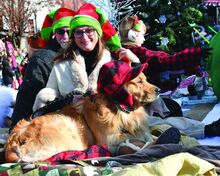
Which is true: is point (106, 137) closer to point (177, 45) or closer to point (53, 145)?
point (53, 145)

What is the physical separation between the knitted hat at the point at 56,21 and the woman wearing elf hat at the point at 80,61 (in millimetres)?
453

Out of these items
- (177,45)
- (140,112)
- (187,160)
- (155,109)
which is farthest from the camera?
(177,45)

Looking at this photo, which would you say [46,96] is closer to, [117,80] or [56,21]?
[117,80]

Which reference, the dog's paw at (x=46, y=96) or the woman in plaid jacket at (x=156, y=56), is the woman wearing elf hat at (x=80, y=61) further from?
the woman in plaid jacket at (x=156, y=56)

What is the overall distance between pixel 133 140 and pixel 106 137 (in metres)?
0.21

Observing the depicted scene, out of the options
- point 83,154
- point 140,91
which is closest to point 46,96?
point 83,154

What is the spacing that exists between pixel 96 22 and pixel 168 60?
1050mm

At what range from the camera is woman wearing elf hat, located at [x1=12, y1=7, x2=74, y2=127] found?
386cm

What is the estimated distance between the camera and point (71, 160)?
8.97 ft

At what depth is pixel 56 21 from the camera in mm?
4062

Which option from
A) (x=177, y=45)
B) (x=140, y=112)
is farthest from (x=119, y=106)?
(x=177, y=45)

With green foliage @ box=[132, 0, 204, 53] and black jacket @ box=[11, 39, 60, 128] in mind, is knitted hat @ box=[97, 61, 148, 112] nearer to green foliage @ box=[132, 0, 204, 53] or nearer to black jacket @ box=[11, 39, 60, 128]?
black jacket @ box=[11, 39, 60, 128]

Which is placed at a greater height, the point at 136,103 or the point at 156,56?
the point at 156,56

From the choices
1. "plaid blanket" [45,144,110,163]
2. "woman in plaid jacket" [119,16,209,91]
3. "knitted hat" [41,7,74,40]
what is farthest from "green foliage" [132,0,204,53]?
"plaid blanket" [45,144,110,163]
